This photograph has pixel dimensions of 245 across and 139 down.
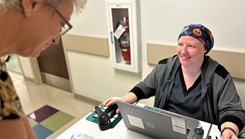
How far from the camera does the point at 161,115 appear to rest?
→ 865 millimetres

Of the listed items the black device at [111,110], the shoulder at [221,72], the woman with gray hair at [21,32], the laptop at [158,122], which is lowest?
the black device at [111,110]

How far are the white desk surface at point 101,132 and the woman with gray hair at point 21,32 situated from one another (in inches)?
24.4

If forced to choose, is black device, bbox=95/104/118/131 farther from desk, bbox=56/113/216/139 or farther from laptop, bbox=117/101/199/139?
laptop, bbox=117/101/199/139

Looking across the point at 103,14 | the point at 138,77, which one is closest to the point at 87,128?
the point at 138,77

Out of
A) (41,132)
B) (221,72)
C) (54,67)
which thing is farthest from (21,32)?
(54,67)

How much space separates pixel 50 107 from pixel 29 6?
2513mm

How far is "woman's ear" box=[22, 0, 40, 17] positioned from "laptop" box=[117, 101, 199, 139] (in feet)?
1.97

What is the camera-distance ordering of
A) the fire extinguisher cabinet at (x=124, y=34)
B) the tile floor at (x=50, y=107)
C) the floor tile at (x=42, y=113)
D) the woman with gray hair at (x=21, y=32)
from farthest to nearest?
the floor tile at (x=42, y=113)
the tile floor at (x=50, y=107)
the fire extinguisher cabinet at (x=124, y=34)
the woman with gray hair at (x=21, y=32)

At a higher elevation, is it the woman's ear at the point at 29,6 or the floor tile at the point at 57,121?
the woman's ear at the point at 29,6

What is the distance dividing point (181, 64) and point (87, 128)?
751 millimetres

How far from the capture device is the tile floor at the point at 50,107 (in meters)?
2.36

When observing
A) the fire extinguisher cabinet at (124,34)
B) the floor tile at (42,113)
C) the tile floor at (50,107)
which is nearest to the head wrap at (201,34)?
the fire extinguisher cabinet at (124,34)

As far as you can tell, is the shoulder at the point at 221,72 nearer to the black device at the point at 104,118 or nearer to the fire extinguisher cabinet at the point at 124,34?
the black device at the point at 104,118

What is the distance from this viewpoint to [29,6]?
1.61 ft
